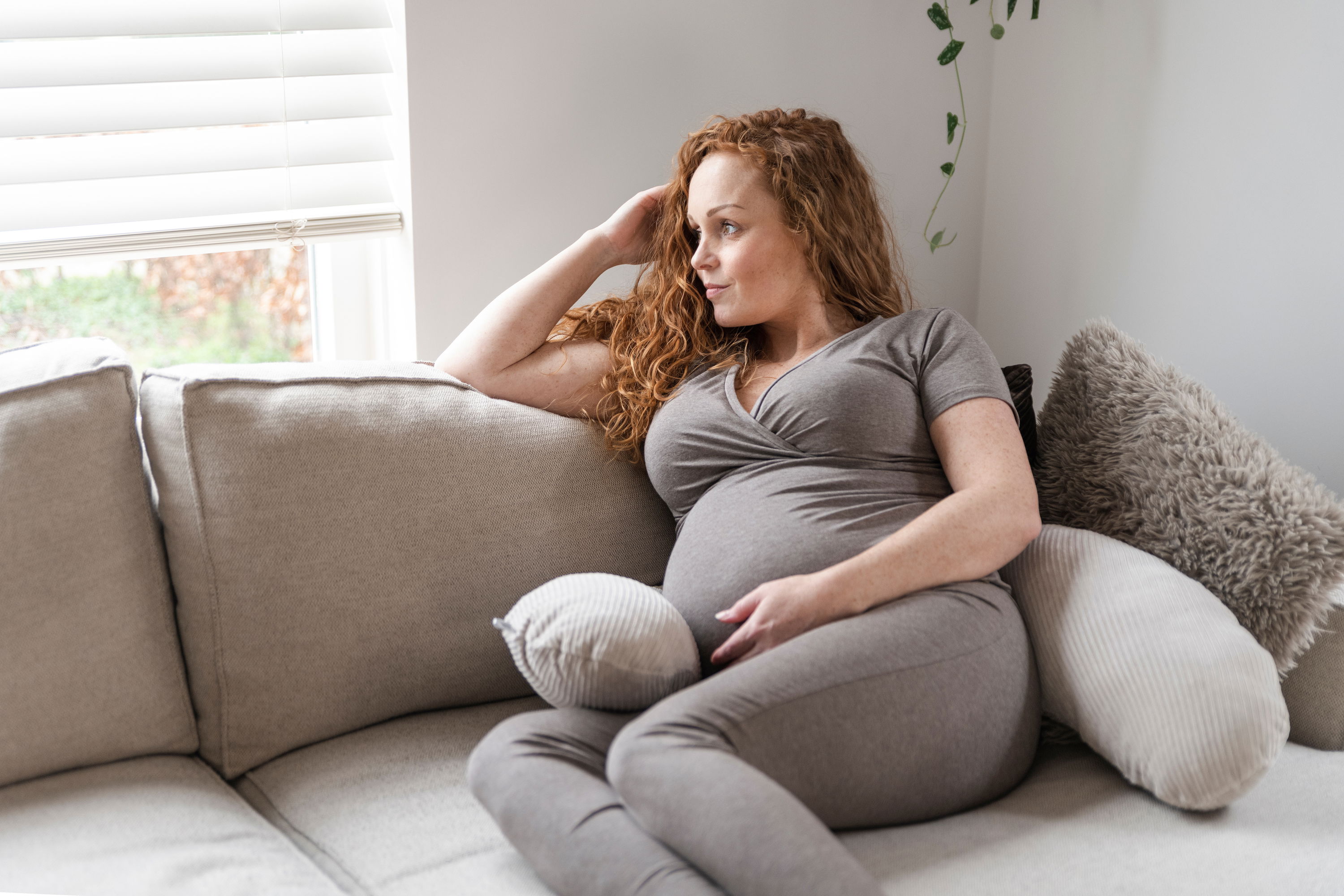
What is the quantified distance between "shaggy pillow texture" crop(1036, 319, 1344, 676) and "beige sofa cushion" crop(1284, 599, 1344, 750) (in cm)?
3

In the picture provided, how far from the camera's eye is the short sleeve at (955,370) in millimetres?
1429

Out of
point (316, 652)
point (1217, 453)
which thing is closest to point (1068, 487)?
point (1217, 453)

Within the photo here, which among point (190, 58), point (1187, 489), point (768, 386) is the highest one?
point (190, 58)

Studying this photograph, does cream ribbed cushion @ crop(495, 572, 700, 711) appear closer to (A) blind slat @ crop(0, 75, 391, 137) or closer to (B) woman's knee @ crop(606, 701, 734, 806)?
(B) woman's knee @ crop(606, 701, 734, 806)

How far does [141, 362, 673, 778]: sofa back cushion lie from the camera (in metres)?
1.35

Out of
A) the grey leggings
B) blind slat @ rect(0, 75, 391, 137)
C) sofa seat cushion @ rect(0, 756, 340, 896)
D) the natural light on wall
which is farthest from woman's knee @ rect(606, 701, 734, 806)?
blind slat @ rect(0, 75, 391, 137)

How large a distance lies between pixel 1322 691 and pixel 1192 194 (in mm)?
1010

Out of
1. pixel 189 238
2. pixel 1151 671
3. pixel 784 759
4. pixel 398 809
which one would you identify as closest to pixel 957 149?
pixel 1151 671

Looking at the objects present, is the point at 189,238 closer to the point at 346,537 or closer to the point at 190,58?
the point at 190,58

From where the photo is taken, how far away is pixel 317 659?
1373 millimetres

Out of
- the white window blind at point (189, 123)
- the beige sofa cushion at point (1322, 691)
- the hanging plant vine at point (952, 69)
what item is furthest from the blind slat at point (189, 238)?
the beige sofa cushion at point (1322, 691)

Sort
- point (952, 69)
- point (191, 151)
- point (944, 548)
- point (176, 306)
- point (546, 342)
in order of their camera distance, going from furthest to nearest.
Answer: point (952, 69) < point (176, 306) < point (191, 151) < point (546, 342) < point (944, 548)

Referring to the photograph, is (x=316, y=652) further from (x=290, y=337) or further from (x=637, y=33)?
(x=637, y=33)

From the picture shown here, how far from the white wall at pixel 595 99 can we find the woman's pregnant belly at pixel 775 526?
75cm
